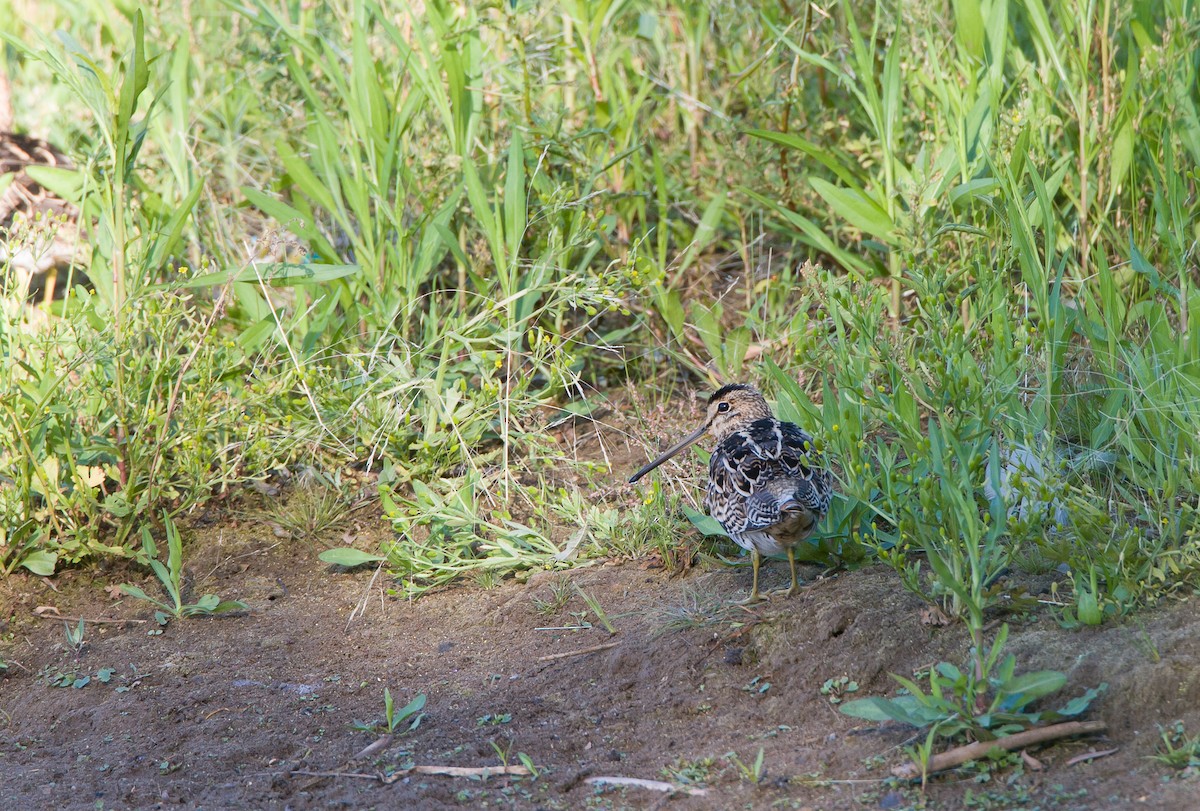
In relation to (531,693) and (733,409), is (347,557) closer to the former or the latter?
(531,693)

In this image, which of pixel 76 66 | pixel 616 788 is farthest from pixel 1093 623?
pixel 76 66

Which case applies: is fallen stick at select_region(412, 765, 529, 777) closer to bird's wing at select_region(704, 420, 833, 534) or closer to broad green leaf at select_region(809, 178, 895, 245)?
bird's wing at select_region(704, 420, 833, 534)

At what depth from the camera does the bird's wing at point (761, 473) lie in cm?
401

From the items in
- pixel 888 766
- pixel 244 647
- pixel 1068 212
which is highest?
pixel 1068 212

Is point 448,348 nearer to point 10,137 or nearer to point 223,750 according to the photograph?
point 223,750

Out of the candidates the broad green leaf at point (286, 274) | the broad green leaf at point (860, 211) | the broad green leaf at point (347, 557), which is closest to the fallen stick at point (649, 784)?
the broad green leaf at point (347, 557)

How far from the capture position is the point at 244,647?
445 centimetres

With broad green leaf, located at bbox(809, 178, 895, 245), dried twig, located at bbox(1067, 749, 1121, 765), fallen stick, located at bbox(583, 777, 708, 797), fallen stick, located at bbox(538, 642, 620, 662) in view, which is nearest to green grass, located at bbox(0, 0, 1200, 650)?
broad green leaf, located at bbox(809, 178, 895, 245)

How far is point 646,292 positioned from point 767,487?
84.4 inches

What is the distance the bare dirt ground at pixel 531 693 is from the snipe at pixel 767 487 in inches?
9.2

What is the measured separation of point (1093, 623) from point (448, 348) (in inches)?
113

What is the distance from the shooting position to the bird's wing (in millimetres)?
4012

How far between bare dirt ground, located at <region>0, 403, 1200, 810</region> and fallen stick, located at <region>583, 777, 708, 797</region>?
2 centimetres

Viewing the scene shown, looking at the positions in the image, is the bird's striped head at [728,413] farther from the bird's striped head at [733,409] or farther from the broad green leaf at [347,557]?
the broad green leaf at [347,557]
